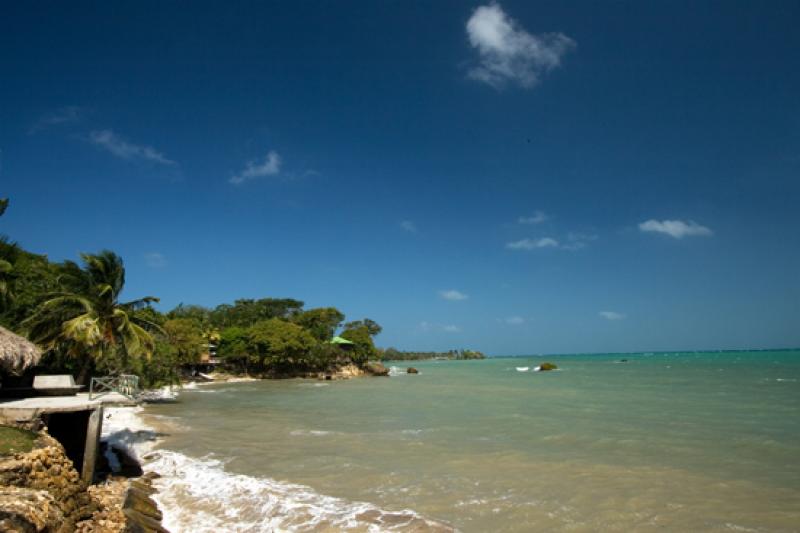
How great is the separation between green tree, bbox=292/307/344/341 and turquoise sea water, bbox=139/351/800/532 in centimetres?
4230

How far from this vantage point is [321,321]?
6644 cm

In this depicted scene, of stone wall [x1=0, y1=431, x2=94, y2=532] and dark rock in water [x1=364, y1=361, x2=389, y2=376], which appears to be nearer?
stone wall [x1=0, y1=431, x2=94, y2=532]

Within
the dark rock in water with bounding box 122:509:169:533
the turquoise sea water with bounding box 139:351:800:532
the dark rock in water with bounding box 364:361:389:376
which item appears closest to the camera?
the dark rock in water with bounding box 122:509:169:533

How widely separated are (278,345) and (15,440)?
46.7 metres

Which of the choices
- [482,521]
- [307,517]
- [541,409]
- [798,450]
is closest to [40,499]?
[307,517]

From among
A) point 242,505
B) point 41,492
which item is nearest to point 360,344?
point 242,505

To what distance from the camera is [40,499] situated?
23.1ft

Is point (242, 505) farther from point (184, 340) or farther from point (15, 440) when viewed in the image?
point (184, 340)

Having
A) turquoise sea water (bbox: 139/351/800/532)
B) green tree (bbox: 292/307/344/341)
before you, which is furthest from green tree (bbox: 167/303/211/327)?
turquoise sea water (bbox: 139/351/800/532)

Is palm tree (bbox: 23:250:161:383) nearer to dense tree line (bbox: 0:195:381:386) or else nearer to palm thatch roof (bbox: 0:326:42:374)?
dense tree line (bbox: 0:195:381:386)

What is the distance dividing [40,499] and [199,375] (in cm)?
5212

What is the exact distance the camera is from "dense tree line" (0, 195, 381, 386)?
16.0m

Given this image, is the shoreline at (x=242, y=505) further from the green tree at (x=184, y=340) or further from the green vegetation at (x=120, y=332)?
the green tree at (x=184, y=340)

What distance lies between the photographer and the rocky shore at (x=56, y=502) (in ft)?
21.4
